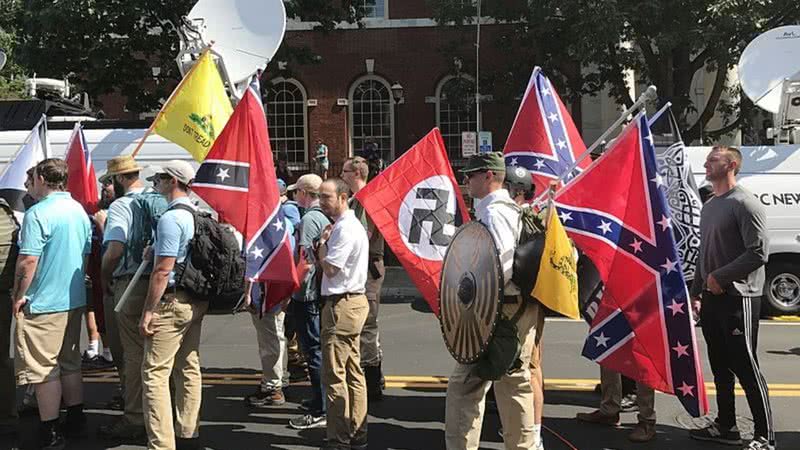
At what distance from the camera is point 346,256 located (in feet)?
18.1

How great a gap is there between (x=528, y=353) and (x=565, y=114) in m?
→ 3.13

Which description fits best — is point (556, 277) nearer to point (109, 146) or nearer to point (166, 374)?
point (166, 374)

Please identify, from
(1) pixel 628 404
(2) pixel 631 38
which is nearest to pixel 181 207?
(1) pixel 628 404

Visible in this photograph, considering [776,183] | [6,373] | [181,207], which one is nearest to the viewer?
[181,207]

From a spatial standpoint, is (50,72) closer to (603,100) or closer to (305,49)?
(305,49)

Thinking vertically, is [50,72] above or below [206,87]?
above

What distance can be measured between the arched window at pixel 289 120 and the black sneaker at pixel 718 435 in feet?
Answer: 67.4

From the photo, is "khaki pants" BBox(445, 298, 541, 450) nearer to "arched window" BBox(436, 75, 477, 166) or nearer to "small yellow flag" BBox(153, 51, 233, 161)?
"small yellow flag" BBox(153, 51, 233, 161)

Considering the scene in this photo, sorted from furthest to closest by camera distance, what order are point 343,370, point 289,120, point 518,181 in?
1. point 289,120
2. point 518,181
3. point 343,370

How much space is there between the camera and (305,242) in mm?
6289

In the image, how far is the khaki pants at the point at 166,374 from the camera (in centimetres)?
520

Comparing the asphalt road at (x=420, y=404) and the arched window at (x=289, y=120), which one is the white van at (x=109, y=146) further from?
the arched window at (x=289, y=120)

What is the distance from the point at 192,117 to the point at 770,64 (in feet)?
29.8

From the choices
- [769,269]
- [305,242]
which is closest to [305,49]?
[769,269]
